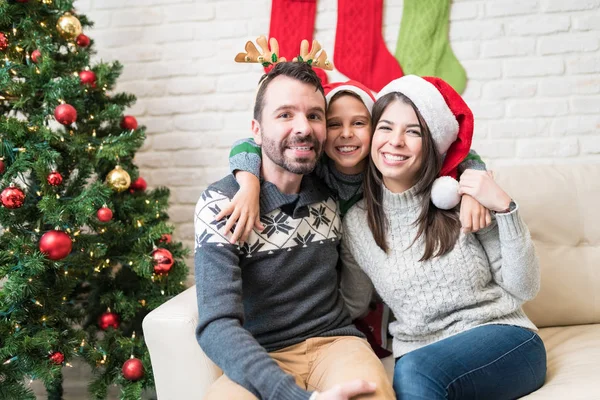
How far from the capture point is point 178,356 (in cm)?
137

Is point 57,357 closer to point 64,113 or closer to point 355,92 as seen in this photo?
point 64,113

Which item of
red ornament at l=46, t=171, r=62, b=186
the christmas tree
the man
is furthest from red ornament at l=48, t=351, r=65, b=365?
the man

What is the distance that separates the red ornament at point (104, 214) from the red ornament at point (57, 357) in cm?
47

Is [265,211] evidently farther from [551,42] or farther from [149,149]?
[551,42]

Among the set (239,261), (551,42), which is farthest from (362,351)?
(551,42)

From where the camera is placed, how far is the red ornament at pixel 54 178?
1757mm

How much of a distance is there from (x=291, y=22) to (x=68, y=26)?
893 millimetres

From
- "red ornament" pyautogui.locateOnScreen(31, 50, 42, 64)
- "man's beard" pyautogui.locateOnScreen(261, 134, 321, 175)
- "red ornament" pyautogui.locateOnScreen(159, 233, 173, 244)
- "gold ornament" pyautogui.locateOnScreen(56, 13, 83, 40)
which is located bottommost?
"red ornament" pyautogui.locateOnScreen(159, 233, 173, 244)

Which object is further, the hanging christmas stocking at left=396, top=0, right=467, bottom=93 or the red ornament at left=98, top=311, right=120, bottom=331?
the hanging christmas stocking at left=396, top=0, right=467, bottom=93

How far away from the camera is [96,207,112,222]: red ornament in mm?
1809

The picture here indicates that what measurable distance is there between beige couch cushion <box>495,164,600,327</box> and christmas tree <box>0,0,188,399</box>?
4.22ft

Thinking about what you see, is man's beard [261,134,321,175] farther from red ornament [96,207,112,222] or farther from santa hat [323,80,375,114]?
red ornament [96,207,112,222]

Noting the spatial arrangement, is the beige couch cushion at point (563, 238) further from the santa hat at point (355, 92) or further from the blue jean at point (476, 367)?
the santa hat at point (355, 92)

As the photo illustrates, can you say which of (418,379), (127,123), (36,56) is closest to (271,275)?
(418,379)
